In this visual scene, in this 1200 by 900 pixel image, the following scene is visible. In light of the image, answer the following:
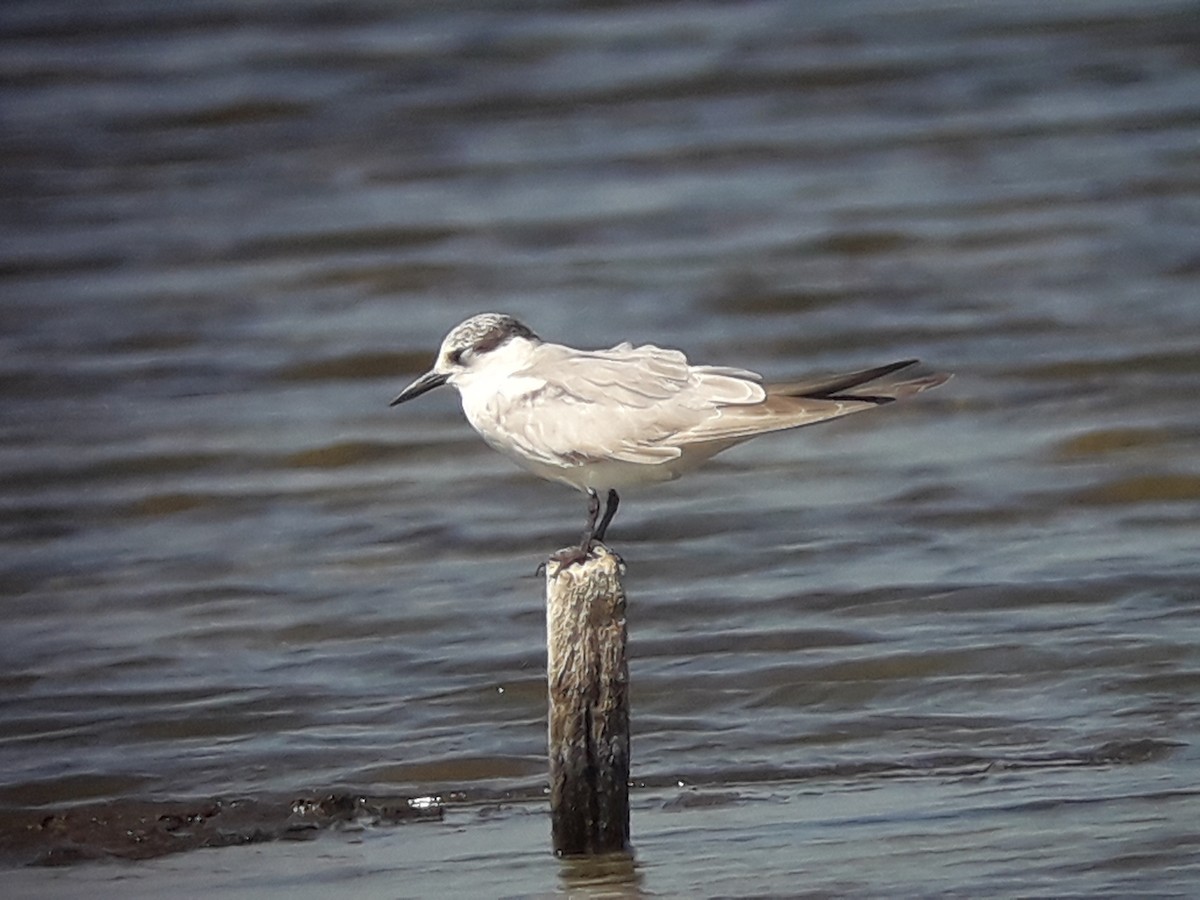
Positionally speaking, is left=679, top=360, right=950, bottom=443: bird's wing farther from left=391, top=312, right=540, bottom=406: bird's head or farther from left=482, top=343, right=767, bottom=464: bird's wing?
left=391, top=312, right=540, bottom=406: bird's head

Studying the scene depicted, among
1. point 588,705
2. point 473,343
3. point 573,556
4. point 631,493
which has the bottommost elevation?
point 631,493

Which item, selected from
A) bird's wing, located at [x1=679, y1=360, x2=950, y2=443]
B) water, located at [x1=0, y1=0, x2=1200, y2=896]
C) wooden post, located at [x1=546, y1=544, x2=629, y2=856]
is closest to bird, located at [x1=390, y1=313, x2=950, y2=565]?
bird's wing, located at [x1=679, y1=360, x2=950, y2=443]

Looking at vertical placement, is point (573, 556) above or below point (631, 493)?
above

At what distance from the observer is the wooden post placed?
588 cm

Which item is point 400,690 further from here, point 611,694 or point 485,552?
point 611,694

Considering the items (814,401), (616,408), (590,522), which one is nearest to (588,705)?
(590,522)

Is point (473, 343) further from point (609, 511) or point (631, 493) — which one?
point (631, 493)

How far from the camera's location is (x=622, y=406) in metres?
6.12

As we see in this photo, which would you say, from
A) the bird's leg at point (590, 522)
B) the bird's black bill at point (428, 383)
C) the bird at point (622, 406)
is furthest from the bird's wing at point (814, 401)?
the bird's black bill at point (428, 383)

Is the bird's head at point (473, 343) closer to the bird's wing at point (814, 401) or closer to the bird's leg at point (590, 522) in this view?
the bird's leg at point (590, 522)

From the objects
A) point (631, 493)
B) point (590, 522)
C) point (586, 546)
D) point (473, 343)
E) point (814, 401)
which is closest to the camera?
point (814, 401)

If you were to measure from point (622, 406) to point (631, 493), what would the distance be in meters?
3.95

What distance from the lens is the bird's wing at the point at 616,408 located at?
20.0ft

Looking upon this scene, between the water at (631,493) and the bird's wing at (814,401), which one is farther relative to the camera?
the water at (631,493)
